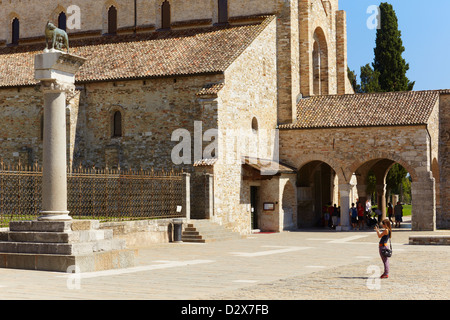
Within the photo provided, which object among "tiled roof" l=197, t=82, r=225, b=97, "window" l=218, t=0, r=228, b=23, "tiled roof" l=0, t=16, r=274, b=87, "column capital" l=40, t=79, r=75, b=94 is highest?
"window" l=218, t=0, r=228, b=23

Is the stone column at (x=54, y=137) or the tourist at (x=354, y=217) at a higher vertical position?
the stone column at (x=54, y=137)

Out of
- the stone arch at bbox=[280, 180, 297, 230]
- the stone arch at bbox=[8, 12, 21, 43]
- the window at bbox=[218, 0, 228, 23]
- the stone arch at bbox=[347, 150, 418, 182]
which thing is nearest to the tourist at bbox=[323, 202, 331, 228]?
the stone arch at bbox=[280, 180, 297, 230]

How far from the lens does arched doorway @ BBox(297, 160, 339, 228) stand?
33.7 metres

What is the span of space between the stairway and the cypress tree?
24236mm

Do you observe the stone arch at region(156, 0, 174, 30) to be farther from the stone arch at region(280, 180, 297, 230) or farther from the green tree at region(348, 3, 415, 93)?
the green tree at region(348, 3, 415, 93)

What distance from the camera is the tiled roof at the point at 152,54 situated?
28812 mm

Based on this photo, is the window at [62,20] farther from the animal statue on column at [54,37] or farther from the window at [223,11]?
the animal statue on column at [54,37]

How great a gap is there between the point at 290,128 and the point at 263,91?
95.2 inches

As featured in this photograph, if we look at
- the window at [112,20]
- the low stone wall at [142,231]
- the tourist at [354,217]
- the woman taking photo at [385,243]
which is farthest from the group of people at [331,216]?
the woman taking photo at [385,243]

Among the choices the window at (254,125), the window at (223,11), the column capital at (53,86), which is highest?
the window at (223,11)

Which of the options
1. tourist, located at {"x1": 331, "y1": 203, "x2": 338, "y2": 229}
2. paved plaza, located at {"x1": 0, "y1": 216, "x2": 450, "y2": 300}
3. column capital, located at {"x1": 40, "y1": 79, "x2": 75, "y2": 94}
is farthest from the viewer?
tourist, located at {"x1": 331, "y1": 203, "x2": 338, "y2": 229}

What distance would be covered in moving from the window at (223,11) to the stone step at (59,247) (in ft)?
71.3

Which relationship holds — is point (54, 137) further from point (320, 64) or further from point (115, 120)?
point (320, 64)

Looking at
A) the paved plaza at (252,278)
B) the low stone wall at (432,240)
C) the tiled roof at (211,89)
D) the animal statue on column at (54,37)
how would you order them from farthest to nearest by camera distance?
the tiled roof at (211,89) < the low stone wall at (432,240) < the animal statue on column at (54,37) < the paved plaza at (252,278)
